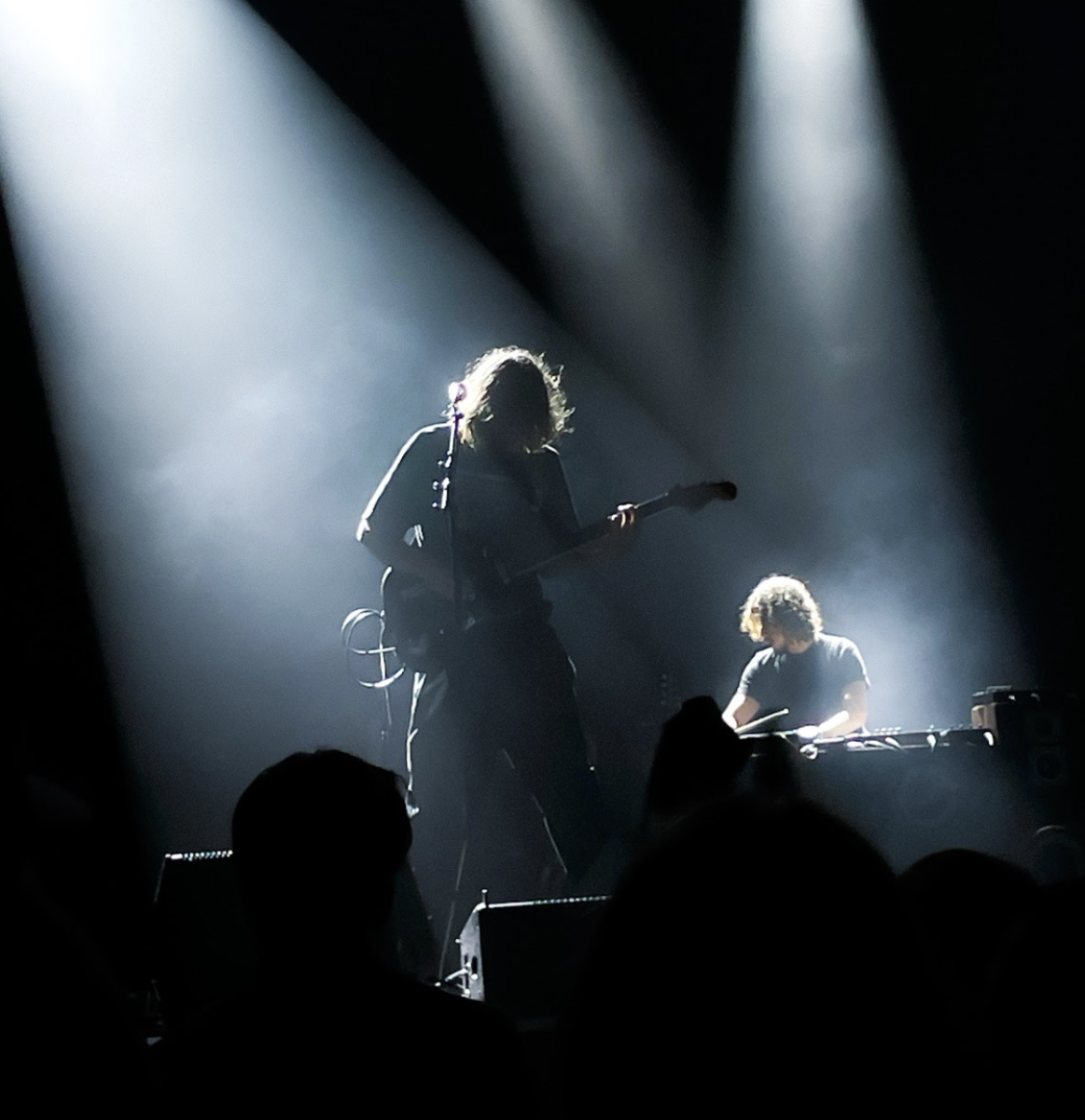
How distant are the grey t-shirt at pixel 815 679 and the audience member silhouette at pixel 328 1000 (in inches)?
180

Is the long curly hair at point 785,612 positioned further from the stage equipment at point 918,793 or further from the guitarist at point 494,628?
the guitarist at point 494,628

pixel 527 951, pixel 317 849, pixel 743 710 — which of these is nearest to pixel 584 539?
pixel 527 951

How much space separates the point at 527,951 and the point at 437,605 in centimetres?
148

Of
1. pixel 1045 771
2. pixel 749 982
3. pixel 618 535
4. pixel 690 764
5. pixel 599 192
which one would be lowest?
pixel 1045 771

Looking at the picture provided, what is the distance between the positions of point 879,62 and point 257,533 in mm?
3795

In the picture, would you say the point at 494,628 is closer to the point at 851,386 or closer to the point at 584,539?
the point at 584,539

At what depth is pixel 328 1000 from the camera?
126 centimetres

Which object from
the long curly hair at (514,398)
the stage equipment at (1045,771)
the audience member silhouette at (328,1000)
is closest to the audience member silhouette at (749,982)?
the audience member silhouette at (328,1000)

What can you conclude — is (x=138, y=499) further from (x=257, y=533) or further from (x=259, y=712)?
(x=259, y=712)

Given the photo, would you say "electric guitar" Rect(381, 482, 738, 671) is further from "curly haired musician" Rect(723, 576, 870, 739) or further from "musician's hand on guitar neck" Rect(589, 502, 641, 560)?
"curly haired musician" Rect(723, 576, 870, 739)

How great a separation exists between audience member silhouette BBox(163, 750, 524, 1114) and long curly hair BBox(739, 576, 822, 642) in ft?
14.7

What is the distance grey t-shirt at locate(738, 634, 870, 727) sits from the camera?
5.85 meters

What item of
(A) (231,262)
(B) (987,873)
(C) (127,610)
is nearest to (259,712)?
(C) (127,610)

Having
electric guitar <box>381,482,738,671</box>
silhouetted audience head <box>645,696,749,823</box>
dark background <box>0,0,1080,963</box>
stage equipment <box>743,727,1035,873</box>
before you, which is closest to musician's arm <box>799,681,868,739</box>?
stage equipment <box>743,727,1035,873</box>
